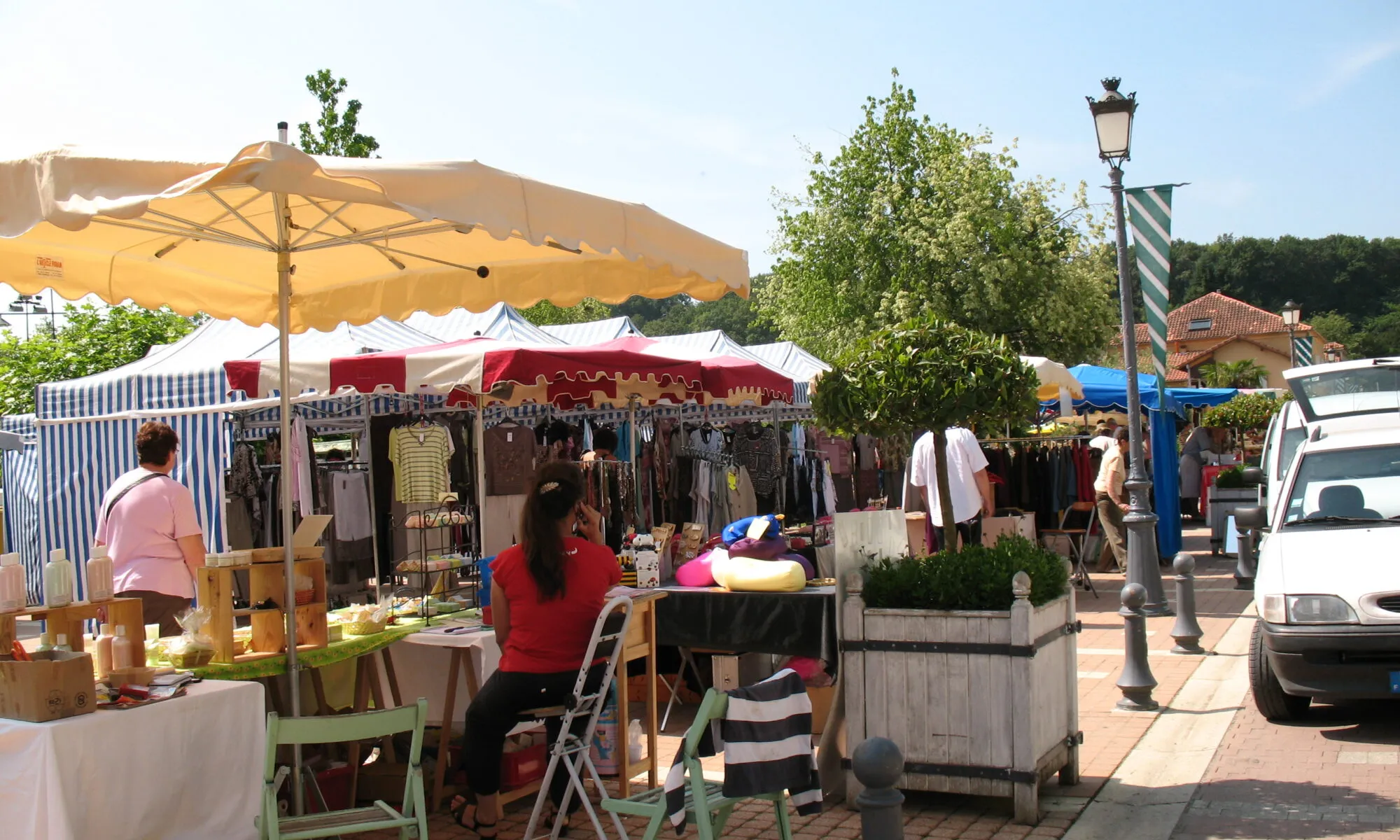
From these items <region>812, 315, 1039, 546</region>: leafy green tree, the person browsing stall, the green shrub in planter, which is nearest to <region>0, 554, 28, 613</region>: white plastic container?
the green shrub in planter

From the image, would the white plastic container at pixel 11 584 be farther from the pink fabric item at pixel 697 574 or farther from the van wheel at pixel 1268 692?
the van wheel at pixel 1268 692

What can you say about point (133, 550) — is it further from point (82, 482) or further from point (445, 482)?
point (82, 482)

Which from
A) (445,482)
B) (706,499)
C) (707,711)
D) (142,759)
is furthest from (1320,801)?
(706,499)

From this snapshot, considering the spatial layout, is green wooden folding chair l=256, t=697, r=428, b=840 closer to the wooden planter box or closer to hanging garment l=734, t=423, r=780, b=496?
the wooden planter box

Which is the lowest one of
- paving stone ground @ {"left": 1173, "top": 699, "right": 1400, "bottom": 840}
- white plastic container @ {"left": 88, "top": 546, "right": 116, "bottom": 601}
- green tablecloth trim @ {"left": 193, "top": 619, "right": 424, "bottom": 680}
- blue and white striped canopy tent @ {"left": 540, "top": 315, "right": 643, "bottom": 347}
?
paving stone ground @ {"left": 1173, "top": 699, "right": 1400, "bottom": 840}

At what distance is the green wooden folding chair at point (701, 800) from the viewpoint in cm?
381

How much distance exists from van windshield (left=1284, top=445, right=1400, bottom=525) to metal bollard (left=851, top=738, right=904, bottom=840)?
4.91 m

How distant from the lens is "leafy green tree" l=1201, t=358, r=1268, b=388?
57344 mm

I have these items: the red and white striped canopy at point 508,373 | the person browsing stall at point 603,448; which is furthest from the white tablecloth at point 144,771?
the person browsing stall at point 603,448

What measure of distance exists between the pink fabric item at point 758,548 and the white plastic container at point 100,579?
3170 millimetres

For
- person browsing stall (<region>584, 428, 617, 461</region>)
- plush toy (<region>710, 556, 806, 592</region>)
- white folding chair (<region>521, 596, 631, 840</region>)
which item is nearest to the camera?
white folding chair (<region>521, 596, 631, 840</region>)

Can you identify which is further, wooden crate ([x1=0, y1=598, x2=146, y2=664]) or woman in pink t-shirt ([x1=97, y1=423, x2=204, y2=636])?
woman in pink t-shirt ([x1=97, y1=423, x2=204, y2=636])

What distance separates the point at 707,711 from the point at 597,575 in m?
1.43

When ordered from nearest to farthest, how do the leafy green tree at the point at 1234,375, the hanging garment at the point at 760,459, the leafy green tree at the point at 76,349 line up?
the hanging garment at the point at 760,459
the leafy green tree at the point at 76,349
the leafy green tree at the point at 1234,375
